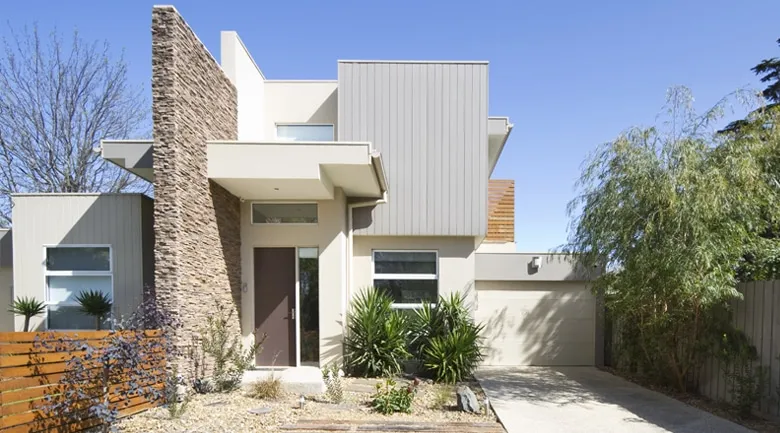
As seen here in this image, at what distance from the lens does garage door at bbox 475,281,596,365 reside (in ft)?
29.2

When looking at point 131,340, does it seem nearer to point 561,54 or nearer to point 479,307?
point 479,307

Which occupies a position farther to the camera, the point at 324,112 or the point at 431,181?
the point at 324,112

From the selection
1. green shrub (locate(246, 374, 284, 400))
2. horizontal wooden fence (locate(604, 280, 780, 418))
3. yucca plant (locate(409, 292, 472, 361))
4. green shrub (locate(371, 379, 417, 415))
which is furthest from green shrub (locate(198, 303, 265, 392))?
horizontal wooden fence (locate(604, 280, 780, 418))

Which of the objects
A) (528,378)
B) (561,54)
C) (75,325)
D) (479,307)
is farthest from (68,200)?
(561,54)

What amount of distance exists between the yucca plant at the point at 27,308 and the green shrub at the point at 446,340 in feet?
20.2

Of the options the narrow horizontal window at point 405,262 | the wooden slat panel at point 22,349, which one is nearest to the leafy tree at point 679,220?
the narrow horizontal window at point 405,262

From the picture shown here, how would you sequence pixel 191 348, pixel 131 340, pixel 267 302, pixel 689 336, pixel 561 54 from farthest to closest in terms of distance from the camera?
pixel 561 54 < pixel 267 302 < pixel 689 336 < pixel 191 348 < pixel 131 340

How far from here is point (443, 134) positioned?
316 inches

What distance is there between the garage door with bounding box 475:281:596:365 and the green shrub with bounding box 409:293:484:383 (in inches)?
60.8

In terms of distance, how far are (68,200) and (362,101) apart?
5.35 metres

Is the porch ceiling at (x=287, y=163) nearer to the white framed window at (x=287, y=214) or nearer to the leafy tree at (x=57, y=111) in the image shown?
the white framed window at (x=287, y=214)

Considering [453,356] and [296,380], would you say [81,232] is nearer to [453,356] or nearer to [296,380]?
[296,380]

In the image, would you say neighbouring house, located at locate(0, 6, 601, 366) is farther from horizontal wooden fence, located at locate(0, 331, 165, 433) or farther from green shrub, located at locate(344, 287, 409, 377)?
horizontal wooden fence, located at locate(0, 331, 165, 433)

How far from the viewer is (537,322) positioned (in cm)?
898
